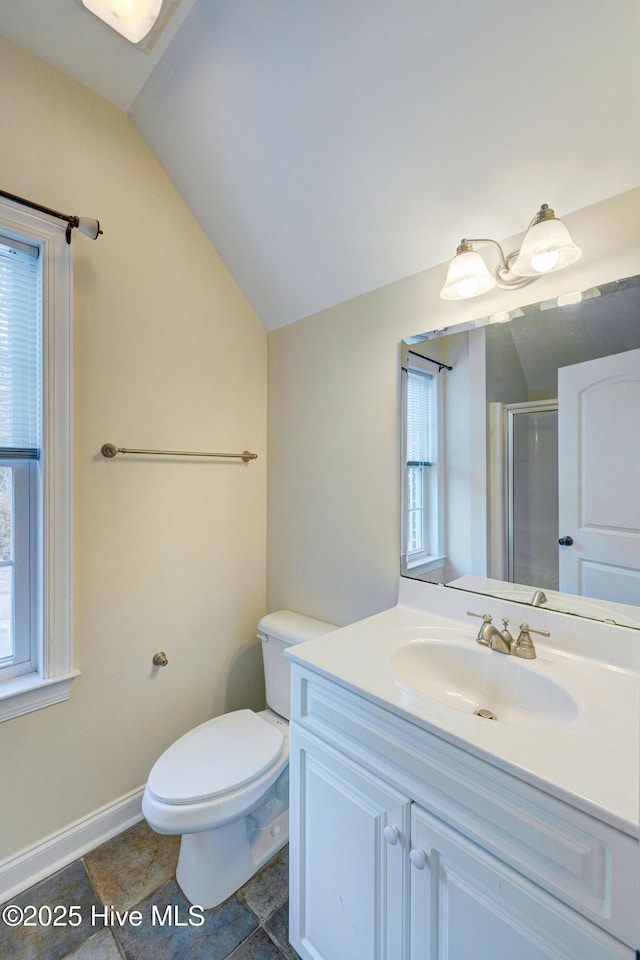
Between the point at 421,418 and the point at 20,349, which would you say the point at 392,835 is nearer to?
the point at 421,418

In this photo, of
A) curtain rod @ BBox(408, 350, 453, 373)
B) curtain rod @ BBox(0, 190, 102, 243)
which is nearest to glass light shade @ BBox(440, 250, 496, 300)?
curtain rod @ BBox(408, 350, 453, 373)

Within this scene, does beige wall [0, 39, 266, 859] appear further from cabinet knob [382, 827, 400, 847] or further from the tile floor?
cabinet knob [382, 827, 400, 847]

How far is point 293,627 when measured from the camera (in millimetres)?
1612

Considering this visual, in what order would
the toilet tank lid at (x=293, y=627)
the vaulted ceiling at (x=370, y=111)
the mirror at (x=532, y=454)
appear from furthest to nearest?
the toilet tank lid at (x=293, y=627)
the mirror at (x=532, y=454)
the vaulted ceiling at (x=370, y=111)

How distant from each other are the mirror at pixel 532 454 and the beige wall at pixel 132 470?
33.5 inches

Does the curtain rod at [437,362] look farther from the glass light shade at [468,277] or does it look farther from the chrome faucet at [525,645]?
the chrome faucet at [525,645]

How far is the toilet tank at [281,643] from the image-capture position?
1.59m

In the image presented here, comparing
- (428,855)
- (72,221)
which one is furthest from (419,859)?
(72,221)

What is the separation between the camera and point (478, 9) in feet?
2.86

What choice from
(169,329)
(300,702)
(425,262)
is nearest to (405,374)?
(425,262)

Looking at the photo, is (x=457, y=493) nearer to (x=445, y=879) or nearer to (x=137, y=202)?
(x=445, y=879)

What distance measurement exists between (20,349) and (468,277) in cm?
142

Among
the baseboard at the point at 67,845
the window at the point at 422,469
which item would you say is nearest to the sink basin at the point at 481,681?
the window at the point at 422,469

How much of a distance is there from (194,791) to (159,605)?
0.66m
